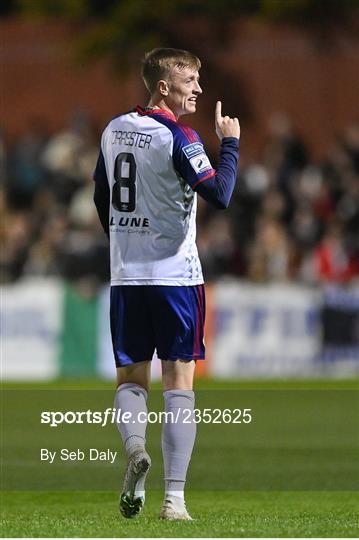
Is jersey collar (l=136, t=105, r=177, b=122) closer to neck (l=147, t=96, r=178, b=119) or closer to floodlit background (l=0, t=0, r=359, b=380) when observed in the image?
neck (l=147, t=96, r=178, b=119)

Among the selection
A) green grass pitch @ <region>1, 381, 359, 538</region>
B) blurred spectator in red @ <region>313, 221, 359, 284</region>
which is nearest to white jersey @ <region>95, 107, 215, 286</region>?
green grass pitch @ <region>1, 381, 359, 538</region>

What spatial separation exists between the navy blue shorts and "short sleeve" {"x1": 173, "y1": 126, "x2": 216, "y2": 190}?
0.60m

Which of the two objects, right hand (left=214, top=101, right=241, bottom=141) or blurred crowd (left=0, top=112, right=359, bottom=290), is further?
blurred crowd (left=0, top=112, right=359, bottom=290)

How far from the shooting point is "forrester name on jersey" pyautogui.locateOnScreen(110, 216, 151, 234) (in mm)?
7399

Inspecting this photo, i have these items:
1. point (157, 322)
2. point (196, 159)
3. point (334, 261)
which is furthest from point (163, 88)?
point (334, 261)

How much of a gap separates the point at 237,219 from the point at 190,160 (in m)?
14.7

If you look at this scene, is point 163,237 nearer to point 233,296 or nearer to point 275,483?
point 275,483

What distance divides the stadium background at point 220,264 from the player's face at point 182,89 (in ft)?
7.20

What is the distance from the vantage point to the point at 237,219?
21.9m

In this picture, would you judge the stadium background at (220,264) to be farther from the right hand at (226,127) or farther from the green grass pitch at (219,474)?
the right hand at (226,127)

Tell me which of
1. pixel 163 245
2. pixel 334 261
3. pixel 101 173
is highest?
pixel 101 173

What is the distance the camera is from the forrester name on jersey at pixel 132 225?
291 inches

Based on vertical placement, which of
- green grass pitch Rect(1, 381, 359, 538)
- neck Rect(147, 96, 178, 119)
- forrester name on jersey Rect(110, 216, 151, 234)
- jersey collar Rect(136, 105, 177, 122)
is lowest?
green grass pitch Rect(1, 381, 359, 538)

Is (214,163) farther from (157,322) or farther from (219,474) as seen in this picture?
(157,322)
